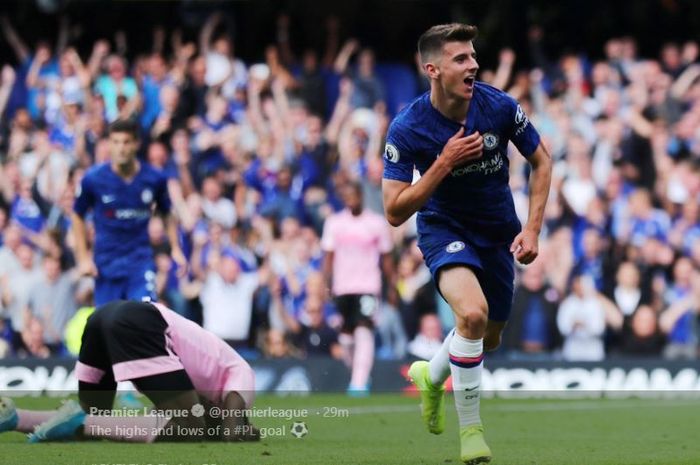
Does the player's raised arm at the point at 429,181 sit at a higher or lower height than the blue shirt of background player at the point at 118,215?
higher

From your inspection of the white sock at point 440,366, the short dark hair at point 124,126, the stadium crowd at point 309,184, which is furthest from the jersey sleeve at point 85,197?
the white sock at point 440,366

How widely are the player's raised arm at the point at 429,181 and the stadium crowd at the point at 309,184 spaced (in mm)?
7951

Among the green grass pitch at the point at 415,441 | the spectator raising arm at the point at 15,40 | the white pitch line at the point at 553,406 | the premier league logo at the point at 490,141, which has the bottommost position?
the white pitch line at the point at 553,406

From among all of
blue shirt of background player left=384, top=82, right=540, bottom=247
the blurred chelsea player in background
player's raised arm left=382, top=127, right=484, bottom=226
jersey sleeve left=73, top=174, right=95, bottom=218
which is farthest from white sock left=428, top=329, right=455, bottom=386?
jersey sleeve left=73, top=174, right=95, bottom=218

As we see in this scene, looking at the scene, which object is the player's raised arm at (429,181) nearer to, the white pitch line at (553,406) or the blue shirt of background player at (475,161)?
the blue shirt of background player at (475,161)

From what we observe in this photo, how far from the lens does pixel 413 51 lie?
2272 centimetres

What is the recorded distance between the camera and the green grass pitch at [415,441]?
868 centimetres

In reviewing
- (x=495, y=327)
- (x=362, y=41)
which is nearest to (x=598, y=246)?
(x=362, y=41)

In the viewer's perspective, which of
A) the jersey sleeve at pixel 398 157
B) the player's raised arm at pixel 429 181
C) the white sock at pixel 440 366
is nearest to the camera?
the player's raised arm at pixel 429 181

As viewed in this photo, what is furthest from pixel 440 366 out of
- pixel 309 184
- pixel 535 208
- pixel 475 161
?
pixel 309 184

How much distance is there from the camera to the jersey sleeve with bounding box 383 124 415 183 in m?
8.59

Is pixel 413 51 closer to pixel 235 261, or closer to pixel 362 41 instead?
pixel 362 41

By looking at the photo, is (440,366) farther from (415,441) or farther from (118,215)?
(118,215)

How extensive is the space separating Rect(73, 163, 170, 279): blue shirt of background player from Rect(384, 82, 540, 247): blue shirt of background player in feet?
14.1
